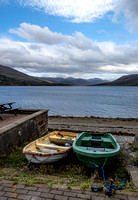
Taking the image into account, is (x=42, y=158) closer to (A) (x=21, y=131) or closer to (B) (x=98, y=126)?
(A) (x=21, y=131)

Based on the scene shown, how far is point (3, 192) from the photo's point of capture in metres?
3.68

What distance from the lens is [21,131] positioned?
7820 mm

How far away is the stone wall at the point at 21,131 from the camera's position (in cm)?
645

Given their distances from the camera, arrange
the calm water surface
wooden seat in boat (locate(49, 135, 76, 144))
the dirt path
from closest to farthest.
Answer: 1. wooden seat in boat (locate(49, 135, 76, 144))
2. the dirt path
3. the calm water surface

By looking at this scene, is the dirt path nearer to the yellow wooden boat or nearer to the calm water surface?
the yellow wooden boat

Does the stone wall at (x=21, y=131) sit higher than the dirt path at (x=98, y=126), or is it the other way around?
the stone wall at (x=21, y=131)

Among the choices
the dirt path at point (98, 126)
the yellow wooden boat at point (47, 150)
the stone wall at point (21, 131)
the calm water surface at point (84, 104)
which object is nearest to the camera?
the yellow wooden boat at point (47, 150)

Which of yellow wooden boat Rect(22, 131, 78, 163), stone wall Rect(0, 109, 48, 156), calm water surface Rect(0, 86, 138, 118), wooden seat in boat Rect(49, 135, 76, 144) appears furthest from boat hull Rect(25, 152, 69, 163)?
calm water surface Rect(0, 86, 138, 118)

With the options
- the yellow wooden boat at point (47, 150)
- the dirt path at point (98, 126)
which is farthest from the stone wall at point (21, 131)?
the dirt path at point (98, 126)

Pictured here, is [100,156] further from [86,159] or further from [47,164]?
[47,164]

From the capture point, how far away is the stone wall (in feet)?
21.2

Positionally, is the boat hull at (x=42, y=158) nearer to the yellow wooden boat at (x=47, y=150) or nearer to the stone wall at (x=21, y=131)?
the yellow wooden boat at (x=47, y=150)

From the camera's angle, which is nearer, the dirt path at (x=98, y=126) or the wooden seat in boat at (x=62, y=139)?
the wooden seat in boat at (x=62, y=139)

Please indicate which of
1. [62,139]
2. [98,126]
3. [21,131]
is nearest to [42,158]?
[62,139]
